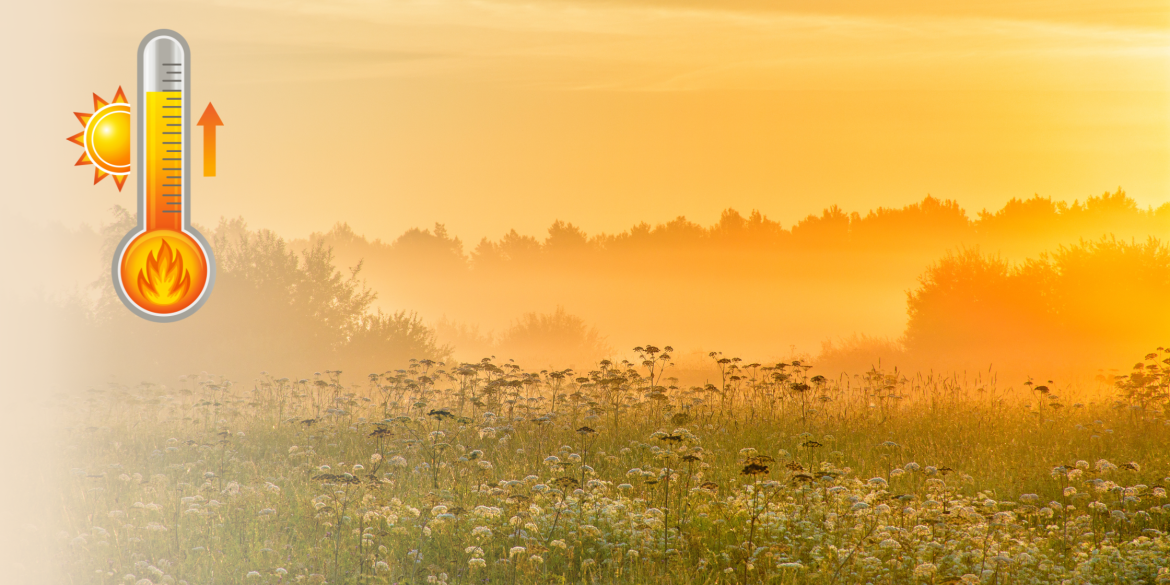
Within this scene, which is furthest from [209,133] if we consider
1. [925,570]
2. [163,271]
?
[925,570]

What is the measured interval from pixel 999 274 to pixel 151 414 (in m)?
29.5

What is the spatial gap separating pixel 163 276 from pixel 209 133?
1687 millimetres

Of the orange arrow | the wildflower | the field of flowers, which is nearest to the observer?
the wildflower

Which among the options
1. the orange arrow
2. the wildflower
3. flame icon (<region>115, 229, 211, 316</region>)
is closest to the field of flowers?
the wildflower

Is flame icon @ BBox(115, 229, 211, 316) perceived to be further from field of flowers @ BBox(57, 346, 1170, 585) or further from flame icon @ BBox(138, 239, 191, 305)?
field of flowers @ BBox(57, 346, 1170, 585)

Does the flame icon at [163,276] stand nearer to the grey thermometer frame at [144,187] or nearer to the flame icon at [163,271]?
the flame icon at [163,271]

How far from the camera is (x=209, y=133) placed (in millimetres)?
8984

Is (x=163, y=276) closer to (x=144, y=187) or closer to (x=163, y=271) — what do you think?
(x=163, y=271)

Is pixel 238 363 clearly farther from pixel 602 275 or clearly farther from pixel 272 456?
pixel 602 275

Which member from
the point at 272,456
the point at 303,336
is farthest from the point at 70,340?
the point at 272,456

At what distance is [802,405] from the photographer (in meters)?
13.0

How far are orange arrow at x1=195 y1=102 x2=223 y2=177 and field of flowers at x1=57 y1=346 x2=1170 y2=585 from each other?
3073 millimetres

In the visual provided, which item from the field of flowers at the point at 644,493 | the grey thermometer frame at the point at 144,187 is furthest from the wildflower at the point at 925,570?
the grey thermometer frame at the point at 144,187

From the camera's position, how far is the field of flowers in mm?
6801
